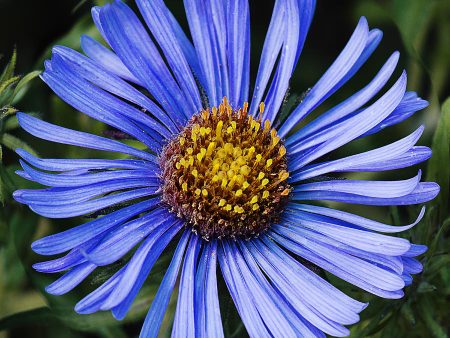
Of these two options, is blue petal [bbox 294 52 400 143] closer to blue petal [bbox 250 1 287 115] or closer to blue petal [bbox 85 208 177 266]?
blue petal [bbox 250 1 287 115]

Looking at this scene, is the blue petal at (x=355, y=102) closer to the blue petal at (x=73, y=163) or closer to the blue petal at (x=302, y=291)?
the blue petal at (x=302, y=291)

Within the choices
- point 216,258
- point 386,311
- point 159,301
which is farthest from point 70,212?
point 386,311

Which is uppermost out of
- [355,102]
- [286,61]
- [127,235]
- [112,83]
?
[286,61]

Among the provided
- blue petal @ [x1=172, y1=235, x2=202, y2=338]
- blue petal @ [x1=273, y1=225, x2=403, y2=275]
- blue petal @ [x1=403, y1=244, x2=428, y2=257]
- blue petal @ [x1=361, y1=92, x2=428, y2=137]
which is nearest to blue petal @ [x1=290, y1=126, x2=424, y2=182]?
blue petal @ [x1=361, y1=92, x2=428, y2=137]

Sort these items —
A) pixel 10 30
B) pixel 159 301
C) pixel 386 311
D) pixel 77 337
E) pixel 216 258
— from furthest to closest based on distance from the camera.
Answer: pixel 10 30 → pixel 77 337 → pixel 386 311 → pixel 216 258 → pixel 159 301

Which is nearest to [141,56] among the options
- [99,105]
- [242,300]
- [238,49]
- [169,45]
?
[169,45]

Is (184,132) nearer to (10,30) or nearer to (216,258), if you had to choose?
(216,258)

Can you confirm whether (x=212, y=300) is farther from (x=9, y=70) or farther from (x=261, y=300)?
(x=9, y=70)
